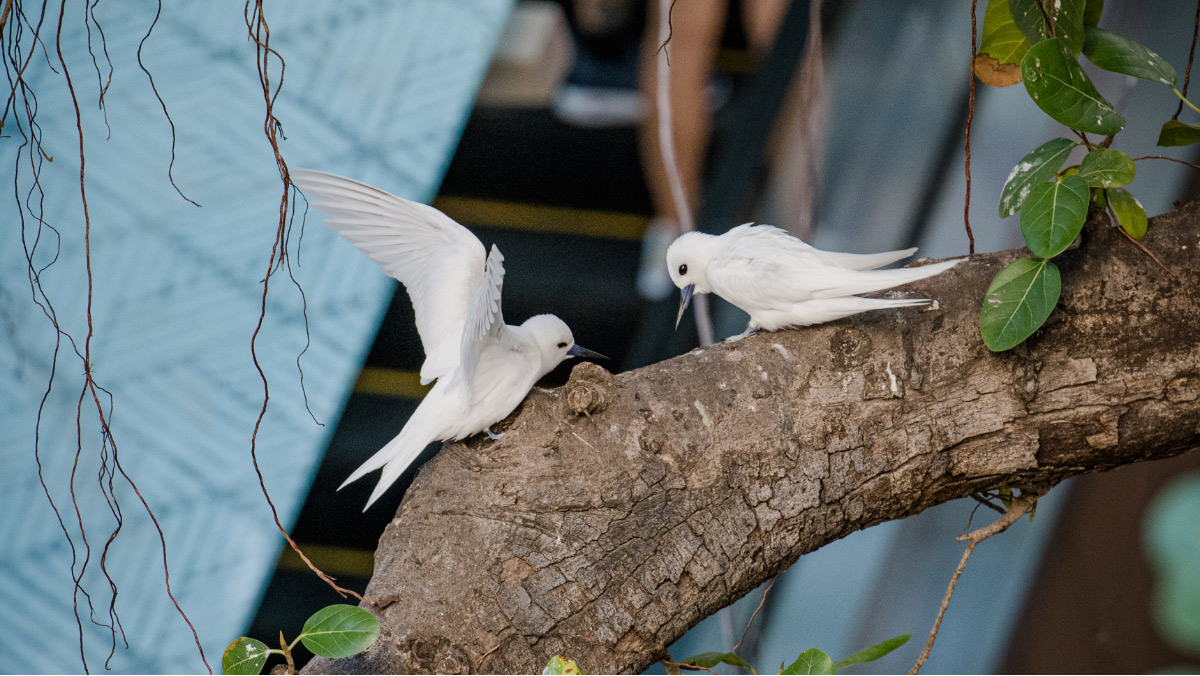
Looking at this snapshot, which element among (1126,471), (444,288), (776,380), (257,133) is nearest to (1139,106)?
(1126,471)

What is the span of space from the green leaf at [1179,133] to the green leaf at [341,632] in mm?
1169

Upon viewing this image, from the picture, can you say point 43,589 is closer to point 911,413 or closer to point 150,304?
point 150,304

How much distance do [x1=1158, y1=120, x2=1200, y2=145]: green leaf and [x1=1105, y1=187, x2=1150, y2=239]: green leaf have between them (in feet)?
0.38

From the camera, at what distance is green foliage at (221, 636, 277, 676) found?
890 millimetres

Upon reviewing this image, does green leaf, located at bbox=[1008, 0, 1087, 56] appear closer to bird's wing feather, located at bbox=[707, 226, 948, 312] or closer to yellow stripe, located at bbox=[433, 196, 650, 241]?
bird's wing feather, located at bbox=[707, 226, 948, 312]

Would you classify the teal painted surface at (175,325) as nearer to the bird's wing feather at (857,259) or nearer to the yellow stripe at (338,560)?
the yellow stripe at (338,560)

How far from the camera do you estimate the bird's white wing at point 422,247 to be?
1.12 m

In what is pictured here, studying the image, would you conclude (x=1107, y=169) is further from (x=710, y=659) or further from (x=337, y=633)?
(x=337, y=633)

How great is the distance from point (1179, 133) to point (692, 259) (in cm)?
68

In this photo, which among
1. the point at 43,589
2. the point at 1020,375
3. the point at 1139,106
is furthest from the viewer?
the point at 1139,106

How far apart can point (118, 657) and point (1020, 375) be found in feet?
7.58

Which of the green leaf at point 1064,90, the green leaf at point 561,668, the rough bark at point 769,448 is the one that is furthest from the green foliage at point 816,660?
the green leaf at point 1064,90

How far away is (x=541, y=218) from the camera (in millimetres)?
2564

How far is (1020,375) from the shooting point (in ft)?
3.57
